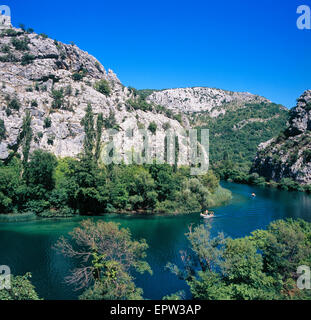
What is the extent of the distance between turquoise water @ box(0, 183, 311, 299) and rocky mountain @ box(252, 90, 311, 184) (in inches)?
1220

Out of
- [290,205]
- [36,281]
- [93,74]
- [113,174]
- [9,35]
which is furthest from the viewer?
[93,74]

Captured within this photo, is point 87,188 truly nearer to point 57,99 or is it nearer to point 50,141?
point 50,141

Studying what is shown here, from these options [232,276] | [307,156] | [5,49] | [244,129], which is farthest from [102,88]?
[244,129]

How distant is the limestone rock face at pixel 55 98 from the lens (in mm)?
52156

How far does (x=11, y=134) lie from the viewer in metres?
47.2

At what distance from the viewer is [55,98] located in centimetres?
6028

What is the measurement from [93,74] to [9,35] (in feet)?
76.6

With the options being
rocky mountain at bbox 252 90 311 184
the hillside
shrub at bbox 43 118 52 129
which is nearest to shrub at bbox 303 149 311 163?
rocky mountain at bbox 252 90 311 184

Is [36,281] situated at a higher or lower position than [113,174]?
lower

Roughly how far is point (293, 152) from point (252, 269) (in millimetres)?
74564

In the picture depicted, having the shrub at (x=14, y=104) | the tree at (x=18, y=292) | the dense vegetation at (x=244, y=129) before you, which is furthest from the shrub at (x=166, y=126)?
the tree at (x=18, y=292)

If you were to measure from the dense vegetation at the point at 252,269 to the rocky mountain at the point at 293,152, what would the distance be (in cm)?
6176
